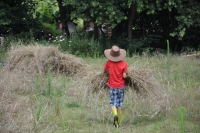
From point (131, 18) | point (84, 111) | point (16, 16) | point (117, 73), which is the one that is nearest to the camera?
point (117, 73)

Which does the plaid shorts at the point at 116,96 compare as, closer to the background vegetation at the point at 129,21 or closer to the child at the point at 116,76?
the child at the point at 116,76

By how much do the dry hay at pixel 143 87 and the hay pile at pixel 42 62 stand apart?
12.8 ft

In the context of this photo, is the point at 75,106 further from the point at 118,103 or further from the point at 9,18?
the point at 9,18

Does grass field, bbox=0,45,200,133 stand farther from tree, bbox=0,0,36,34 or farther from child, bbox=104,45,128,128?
tree, bbox=0,0,36,34

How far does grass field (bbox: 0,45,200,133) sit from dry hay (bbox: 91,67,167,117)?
0.10m

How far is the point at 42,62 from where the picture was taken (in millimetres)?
12094

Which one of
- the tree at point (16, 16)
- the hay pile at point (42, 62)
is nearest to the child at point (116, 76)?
the hay pile at point (42, 62)

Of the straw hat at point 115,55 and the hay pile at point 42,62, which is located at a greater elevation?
the straw hat at point 115,55

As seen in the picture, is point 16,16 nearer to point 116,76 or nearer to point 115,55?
point 115,55

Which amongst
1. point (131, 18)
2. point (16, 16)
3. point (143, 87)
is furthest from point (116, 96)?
point (16, 16)

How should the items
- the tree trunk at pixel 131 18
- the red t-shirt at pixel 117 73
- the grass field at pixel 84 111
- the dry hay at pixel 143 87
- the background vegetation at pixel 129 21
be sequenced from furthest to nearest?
1. the tree trunk at pixel 131 18
2. the background vegetation at pixel 129 21
3. the dry hay at pixel 143 87
4. the red t-shirt at pixel 117 73
5. the grass field at pixel 84 111

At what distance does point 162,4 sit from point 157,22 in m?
2.67

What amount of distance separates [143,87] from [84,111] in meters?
1.33

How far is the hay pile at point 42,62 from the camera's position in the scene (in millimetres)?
11898
